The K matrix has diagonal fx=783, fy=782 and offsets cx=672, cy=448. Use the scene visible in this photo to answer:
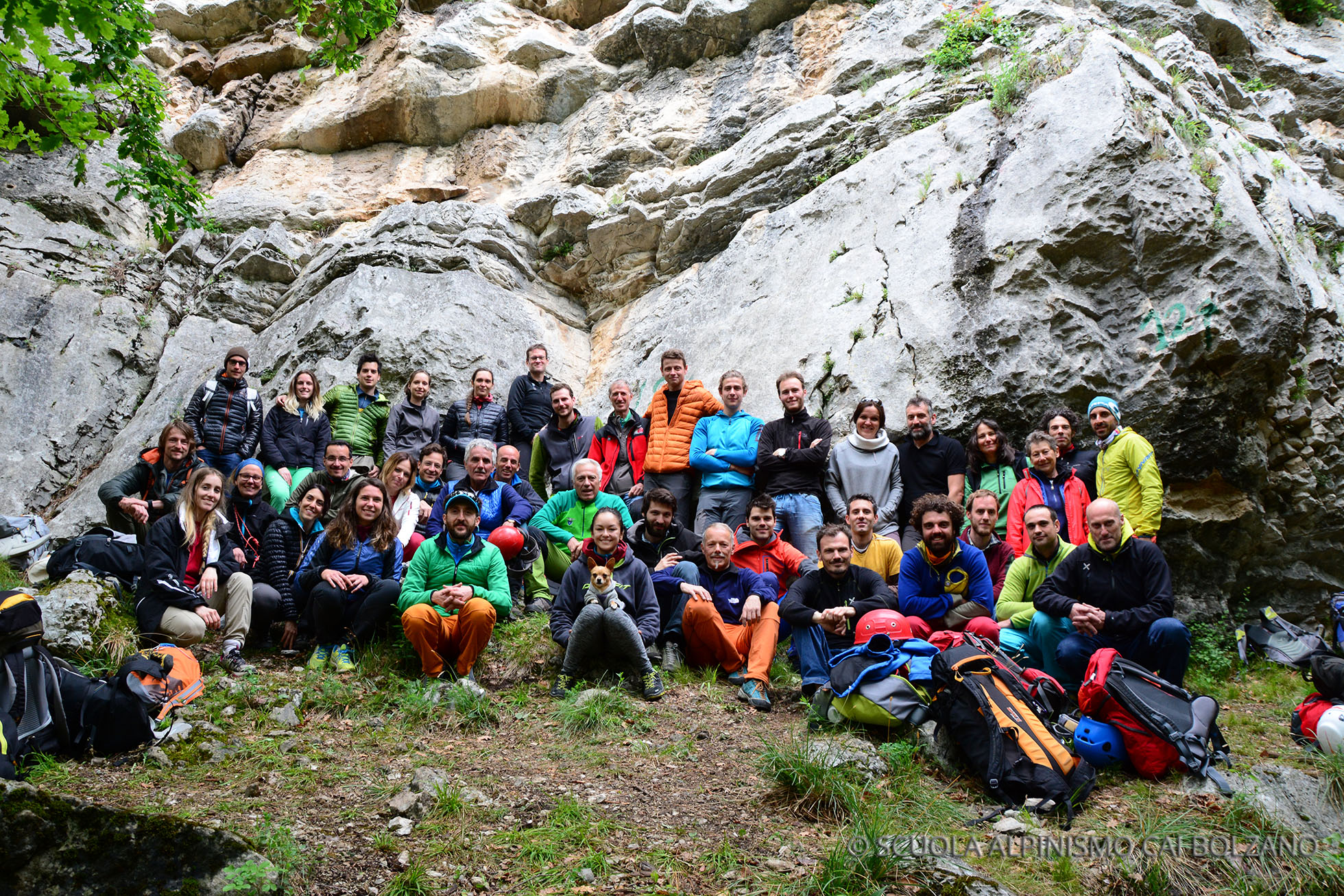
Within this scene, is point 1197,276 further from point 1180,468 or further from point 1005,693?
point 1005,693

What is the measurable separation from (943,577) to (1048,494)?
4.82 feet

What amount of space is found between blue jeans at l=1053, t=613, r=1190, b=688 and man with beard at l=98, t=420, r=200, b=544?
24.7 feet

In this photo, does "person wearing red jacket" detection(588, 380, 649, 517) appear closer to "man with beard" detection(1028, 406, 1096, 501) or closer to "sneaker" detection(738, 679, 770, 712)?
"sneaker" detection(738, 679, 770, 712)

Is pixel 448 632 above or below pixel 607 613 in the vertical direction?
below

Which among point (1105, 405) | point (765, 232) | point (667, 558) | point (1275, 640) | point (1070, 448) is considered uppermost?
point (765, 232)

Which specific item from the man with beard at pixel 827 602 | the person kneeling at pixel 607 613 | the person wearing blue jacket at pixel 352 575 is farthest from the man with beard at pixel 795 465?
the person wearing blue jacket at pixel 352 575

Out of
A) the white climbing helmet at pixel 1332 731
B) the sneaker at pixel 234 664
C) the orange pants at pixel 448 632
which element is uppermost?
the white climbing helmet at pixel 1332 731

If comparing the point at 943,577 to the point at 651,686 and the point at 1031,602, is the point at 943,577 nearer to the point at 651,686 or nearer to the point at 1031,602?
the point at 1031,602

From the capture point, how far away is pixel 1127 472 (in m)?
6.91

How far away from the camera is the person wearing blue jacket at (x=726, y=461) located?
26.2ft

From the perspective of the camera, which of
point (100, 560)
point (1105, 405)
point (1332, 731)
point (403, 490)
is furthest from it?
point (403, 490)

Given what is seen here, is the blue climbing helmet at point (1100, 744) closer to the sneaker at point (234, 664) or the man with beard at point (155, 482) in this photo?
the sneaker at point (234, 664)

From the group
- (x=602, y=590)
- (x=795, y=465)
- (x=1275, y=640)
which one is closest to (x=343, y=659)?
(x=602, y=590)

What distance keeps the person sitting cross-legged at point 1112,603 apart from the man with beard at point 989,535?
86 cm
